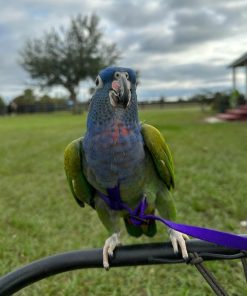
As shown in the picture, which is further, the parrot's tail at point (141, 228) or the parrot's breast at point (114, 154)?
the parrot's tail at point (141, 228)

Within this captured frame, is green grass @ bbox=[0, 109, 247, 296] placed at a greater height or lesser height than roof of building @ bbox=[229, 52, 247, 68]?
lesser

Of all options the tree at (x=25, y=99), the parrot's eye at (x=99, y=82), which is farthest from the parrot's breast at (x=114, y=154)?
the tree at (x=25, y=99)

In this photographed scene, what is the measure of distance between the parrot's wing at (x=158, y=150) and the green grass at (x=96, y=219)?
62.0 inches

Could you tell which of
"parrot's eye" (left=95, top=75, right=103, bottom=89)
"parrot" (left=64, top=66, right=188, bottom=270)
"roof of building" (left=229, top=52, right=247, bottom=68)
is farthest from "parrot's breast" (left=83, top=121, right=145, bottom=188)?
"roof of building" (left=229, top=52, right=247, bottom=68)

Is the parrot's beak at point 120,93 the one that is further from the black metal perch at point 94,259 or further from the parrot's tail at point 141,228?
the parrot's tail at point 141,228

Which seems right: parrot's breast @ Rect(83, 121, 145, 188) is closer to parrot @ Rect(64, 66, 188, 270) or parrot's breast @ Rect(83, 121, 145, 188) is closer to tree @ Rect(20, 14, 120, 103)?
parrot @ Rect(64, 66, 188, 270)

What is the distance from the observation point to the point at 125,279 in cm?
331

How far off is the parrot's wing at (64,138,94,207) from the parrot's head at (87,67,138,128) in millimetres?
196

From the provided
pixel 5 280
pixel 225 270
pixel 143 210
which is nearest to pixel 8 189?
pixel 225 270

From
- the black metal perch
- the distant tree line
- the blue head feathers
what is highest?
the blue head feathers

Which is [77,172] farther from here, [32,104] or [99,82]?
[32,104]

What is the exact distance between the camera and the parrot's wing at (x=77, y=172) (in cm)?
165

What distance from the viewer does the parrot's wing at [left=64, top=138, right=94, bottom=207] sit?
165 cm

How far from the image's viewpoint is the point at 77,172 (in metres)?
1.74
